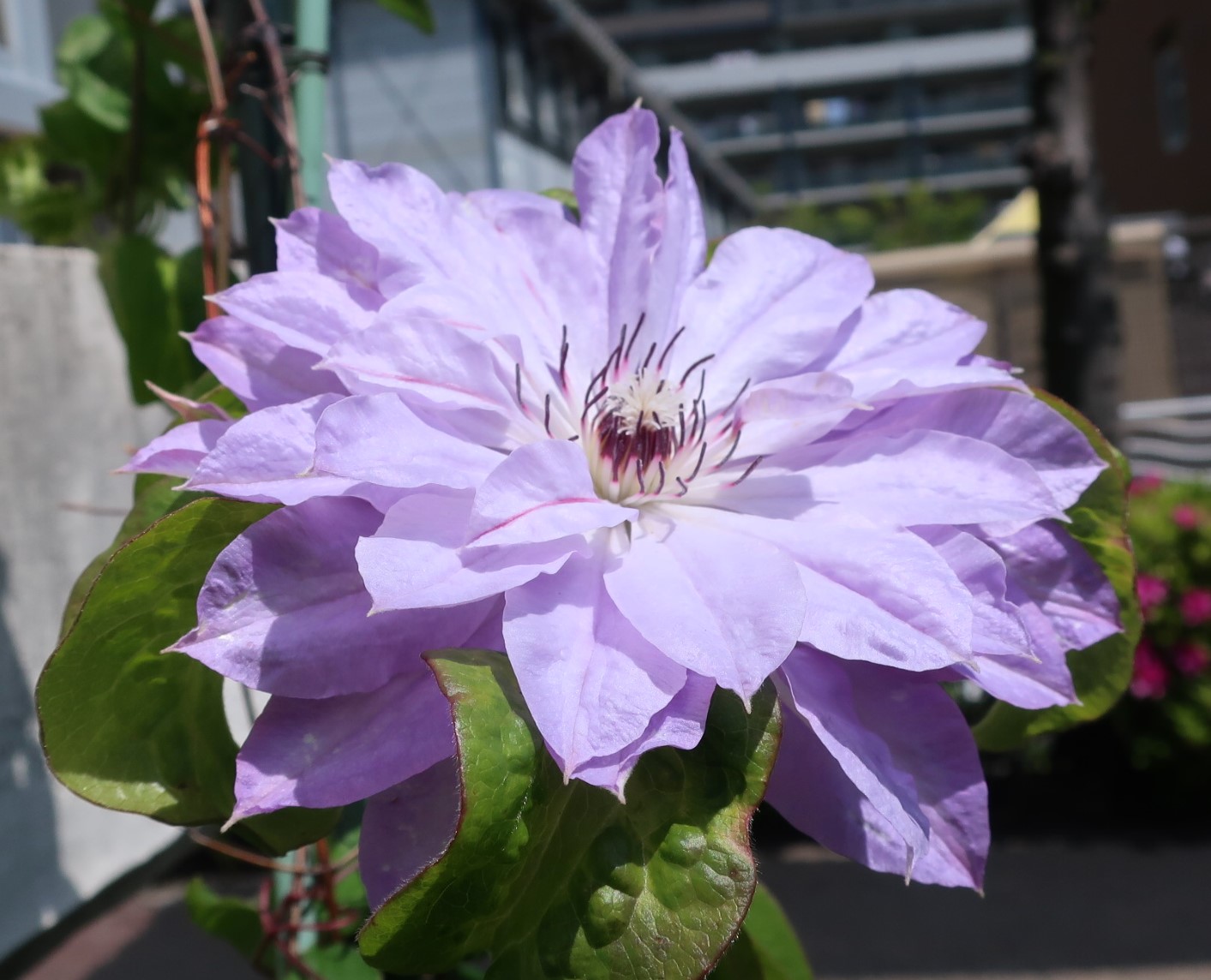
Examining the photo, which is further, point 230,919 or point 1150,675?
point 1150,675

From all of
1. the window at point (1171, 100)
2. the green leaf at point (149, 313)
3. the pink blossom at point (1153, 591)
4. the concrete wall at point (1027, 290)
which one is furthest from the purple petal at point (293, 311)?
the window at point (1171, 100)

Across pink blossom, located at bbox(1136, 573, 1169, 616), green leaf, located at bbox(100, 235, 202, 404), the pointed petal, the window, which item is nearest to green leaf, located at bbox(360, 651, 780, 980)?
the pointed petal

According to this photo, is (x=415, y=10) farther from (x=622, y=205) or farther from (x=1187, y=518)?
(x=1187, y=518)

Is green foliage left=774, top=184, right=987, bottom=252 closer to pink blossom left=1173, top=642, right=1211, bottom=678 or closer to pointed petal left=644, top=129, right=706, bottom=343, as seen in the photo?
pink blossom left=1173, top=642, right=1211, bottom=678

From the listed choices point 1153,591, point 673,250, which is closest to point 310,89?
point 673,250

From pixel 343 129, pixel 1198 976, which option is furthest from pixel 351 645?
pixel 343 129
